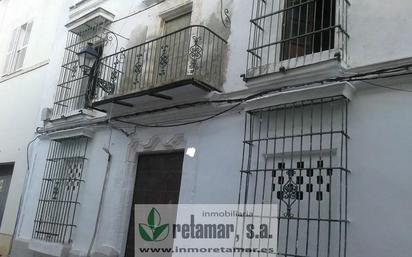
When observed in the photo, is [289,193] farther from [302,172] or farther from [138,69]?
[138,69]

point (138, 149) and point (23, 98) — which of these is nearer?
point (138, 149)

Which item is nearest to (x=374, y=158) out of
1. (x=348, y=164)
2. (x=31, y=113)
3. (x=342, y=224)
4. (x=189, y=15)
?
(x=348, y=164)

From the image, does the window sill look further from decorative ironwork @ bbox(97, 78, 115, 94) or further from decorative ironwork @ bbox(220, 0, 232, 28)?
decorative ironwork @ bbox(220, 0, 232, 28)

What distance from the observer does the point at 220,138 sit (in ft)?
19.5

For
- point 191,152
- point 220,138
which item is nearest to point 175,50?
point 191,152

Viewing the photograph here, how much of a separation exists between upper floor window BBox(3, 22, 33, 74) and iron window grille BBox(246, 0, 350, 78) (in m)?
7.21

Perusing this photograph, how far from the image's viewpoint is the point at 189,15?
23.8 feet

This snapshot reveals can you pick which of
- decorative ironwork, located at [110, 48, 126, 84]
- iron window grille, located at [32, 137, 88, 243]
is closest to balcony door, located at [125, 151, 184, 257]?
iron window grille, located at [32, 137, 88, 243]

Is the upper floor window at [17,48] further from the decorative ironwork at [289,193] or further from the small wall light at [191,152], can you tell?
the decorative ironwork at [289,193]

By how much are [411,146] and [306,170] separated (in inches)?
45.4

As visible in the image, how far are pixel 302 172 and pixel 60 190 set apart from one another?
5.12 m

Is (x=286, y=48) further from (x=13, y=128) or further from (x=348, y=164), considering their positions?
(x=13, y=128)

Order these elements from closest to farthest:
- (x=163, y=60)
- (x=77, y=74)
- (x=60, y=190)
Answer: (x=163, y=60), (x=60, y=190), (x=77, y=74)

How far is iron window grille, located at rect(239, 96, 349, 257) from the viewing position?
4.54m
